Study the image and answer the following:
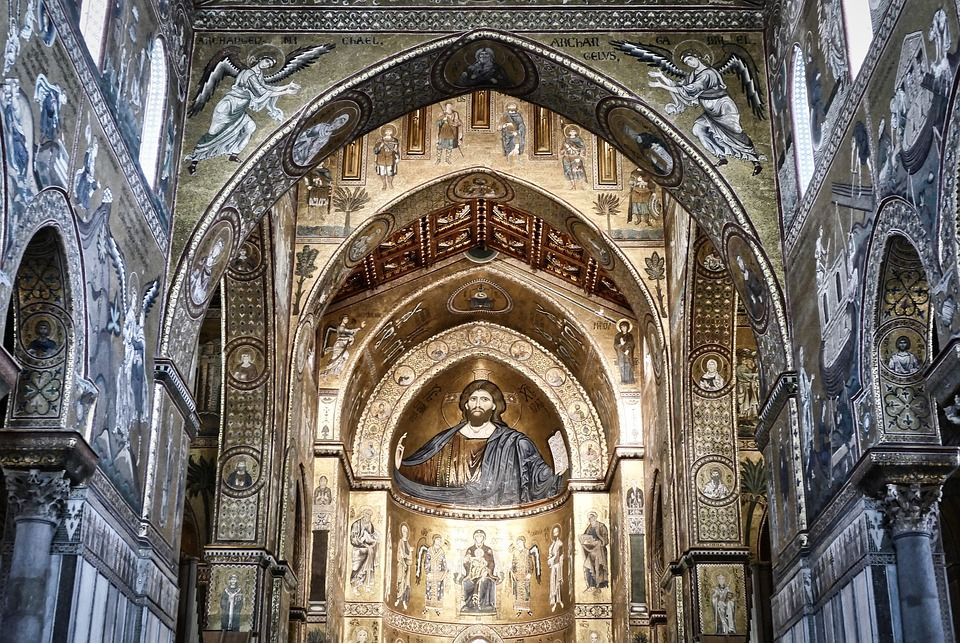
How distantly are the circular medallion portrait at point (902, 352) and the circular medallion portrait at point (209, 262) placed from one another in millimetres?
7495

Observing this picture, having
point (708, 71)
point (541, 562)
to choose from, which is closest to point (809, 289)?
point (708, 71)

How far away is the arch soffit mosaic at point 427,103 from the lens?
14.1 m

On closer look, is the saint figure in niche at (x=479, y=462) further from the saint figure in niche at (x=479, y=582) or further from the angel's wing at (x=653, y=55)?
the angel's wing at (x=653, y=55)

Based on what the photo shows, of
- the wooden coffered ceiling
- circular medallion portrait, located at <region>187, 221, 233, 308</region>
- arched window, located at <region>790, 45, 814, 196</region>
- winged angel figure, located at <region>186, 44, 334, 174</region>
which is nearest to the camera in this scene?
arched window, located at <region>790, 45, 814, 196</region>

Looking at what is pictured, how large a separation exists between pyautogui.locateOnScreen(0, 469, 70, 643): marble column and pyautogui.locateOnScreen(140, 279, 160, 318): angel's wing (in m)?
2.70

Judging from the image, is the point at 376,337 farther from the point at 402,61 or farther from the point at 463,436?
the point at 402,61

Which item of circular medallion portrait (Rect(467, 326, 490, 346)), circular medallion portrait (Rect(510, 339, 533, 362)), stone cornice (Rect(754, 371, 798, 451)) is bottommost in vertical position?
stone cornice (Rect(754, 371, 798, 451))

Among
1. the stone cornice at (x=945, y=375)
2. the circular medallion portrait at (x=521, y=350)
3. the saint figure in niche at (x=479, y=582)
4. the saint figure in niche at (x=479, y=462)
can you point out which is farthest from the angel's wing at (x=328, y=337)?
the stone cornice at (x=945, y=375)

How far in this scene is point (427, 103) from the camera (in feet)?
53.7

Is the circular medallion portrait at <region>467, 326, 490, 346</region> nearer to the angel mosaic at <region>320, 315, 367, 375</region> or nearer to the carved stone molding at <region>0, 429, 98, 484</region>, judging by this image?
the angel mosaic at <region>320, 315, 367, 375</region>

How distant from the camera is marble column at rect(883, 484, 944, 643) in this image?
10.3m

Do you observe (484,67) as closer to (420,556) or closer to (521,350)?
(521,350)

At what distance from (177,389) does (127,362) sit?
55.2 inches

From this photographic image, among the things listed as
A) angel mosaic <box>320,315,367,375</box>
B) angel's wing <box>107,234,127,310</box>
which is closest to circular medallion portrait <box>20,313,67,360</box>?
angel's wing <box>107,234,127,310</box>
